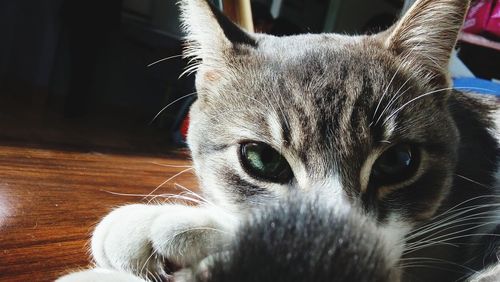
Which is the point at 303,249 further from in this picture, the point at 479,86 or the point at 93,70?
the point at 93,70

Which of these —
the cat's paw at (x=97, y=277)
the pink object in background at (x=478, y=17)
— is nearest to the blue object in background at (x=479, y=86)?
the pink object in background at (x=478, y=17)

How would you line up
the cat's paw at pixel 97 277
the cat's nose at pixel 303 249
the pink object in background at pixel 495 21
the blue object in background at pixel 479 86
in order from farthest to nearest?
the pink object in background at pixel 495 21, the blue object in background at pixel 479 86, the cat's paw at pixel 97 277, the cat's nose at pixel 303 249

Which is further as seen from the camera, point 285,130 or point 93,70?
point 93,70

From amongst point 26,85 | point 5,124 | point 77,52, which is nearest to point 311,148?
point 5,124

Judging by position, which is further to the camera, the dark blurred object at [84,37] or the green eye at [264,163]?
the dark blurred object at [84,37]

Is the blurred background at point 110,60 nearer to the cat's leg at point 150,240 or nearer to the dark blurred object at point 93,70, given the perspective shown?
the dark blurred object at point 93,70

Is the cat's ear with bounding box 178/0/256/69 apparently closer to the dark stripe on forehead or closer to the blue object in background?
the dark stripe on forehead

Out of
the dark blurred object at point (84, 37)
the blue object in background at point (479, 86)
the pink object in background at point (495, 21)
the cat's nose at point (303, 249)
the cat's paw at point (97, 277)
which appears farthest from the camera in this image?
the dark blurred object at point (84, 37)

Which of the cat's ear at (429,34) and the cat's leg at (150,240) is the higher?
the cat's ear at (429,34)

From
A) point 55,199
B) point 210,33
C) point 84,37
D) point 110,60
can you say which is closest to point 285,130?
point 210,33
